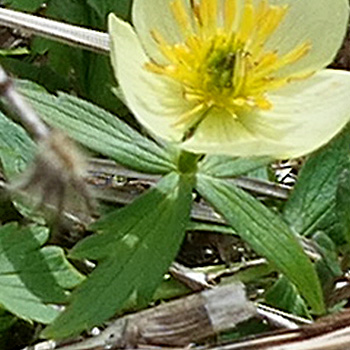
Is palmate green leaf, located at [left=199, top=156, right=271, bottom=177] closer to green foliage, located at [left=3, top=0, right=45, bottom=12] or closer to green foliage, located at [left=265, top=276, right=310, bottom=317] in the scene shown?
green foliage, located at [left=265, top=276, right=310, bottom=317]

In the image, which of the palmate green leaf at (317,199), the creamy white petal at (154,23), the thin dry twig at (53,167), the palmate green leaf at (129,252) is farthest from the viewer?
the palmate green leaf at (317,199)

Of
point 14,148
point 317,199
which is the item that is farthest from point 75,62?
point 317,199

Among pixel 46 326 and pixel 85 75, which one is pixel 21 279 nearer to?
pixel 46 326

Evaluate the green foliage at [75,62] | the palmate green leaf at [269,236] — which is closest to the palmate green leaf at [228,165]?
the palmate green leaf at [269,236]

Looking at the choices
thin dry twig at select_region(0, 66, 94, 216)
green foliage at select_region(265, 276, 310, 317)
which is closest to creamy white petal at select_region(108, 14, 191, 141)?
thin dry twig at select_region(0, 66, 94, 216)

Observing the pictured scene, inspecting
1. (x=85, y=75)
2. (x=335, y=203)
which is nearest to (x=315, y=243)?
(x=335, y=203)

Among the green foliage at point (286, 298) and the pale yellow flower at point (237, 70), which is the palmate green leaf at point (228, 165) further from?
the green foliage at point (286, 298)

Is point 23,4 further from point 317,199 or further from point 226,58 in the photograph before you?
point 317,199
